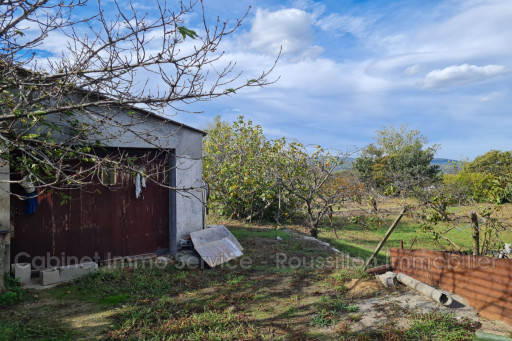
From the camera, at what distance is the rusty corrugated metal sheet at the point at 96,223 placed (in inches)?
250

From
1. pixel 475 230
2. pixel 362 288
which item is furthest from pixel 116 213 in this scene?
pixel 475 230

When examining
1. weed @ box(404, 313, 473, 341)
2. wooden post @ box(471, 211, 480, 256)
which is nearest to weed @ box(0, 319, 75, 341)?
weed @ box(404, 313, 473, 341)

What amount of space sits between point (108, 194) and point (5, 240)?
1976mm

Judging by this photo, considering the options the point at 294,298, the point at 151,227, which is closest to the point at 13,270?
the point at 151,227

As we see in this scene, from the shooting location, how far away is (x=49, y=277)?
606 centimetres

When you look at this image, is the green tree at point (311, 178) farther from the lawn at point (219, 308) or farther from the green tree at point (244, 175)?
the lawn at point (219, 308)

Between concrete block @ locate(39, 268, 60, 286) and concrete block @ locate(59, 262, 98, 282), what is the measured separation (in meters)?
0.10

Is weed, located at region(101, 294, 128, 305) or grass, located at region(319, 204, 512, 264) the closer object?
weed, located at region(101, 294, 128, 305)

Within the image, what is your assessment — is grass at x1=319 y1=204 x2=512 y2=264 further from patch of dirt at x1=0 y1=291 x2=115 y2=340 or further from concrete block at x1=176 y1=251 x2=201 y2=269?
patch of dirt at x1=0 y1=291 x2=115 y2=340

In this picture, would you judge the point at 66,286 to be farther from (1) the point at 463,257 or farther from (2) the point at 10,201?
(1) the point at 463,257

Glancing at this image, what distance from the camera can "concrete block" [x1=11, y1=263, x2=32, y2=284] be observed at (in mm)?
5953

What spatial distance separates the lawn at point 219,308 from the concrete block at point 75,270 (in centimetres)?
18

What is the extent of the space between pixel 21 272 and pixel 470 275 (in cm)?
768

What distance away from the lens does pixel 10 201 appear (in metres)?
6.06
